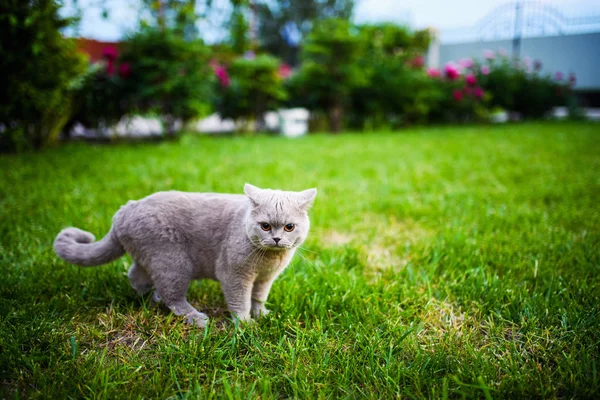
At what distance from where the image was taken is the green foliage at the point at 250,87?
764cm

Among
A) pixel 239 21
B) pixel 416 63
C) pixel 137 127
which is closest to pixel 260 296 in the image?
pixel 239 21

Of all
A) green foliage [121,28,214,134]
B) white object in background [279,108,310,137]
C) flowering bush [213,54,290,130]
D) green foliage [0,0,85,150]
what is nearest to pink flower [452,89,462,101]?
white object in background [279,108,310,137]

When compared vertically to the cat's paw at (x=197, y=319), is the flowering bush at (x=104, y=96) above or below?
above

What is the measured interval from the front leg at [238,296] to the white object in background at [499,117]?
10826 millimetres

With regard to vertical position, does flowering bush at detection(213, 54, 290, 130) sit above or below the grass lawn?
above

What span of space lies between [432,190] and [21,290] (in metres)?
3.19

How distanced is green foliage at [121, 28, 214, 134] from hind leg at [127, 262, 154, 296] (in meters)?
4.57

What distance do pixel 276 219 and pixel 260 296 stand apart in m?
0.45

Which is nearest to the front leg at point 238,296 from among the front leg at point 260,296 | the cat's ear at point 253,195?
the front leg at point 260,296

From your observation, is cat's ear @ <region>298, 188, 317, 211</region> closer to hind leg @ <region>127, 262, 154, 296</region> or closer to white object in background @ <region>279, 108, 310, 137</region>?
hind leg @ <region>127, 262, 154, 296</region>

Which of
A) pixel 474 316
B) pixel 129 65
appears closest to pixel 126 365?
pixel 474 316

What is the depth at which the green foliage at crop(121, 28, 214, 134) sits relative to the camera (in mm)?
5875

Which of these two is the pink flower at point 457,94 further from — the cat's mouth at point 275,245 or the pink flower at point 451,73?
the cat's mouth at point 275,245

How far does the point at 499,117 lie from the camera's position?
11961mm
